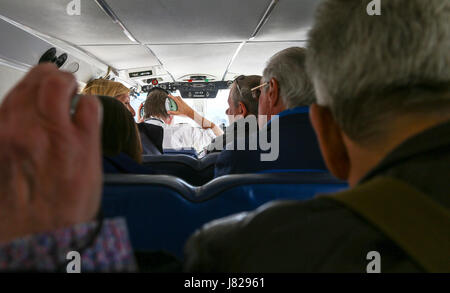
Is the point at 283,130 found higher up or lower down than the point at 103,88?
lower down

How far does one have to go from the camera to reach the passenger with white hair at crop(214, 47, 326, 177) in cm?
138

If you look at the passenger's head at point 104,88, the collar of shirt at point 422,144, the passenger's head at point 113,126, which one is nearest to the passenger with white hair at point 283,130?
the passenger's head at point 113,126

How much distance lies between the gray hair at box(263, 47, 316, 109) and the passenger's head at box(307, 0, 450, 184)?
1.12 meters

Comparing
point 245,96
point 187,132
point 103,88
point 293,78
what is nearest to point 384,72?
point 293,78

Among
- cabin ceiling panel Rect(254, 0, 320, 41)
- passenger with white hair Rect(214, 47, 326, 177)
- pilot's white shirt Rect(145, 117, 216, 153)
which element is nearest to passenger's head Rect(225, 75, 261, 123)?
cabin ceiling panel Rect(254, 0, 320, 41)

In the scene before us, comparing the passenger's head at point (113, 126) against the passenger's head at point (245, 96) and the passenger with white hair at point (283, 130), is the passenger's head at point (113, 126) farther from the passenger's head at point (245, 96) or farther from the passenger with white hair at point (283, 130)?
the passenger's head at point (245, 96)

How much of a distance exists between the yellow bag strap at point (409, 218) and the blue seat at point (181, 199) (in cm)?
55

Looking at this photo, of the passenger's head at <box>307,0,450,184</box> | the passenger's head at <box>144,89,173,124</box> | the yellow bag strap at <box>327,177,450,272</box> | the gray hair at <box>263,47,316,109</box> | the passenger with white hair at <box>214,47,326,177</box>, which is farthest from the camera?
the passenger's head at <box>144,89,173,124</box>

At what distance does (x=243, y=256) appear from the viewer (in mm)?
401

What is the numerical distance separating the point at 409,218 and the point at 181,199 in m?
0.67

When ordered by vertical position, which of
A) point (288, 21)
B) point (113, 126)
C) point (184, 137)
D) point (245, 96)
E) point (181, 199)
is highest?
point (288, 21)

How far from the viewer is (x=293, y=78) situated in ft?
5.65

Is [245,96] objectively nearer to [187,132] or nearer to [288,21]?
[288,21]

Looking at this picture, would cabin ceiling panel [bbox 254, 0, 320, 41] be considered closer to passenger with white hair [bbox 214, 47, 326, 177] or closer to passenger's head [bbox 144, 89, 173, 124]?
passenger with white hair [bbox 214, 47, 326, 177]
